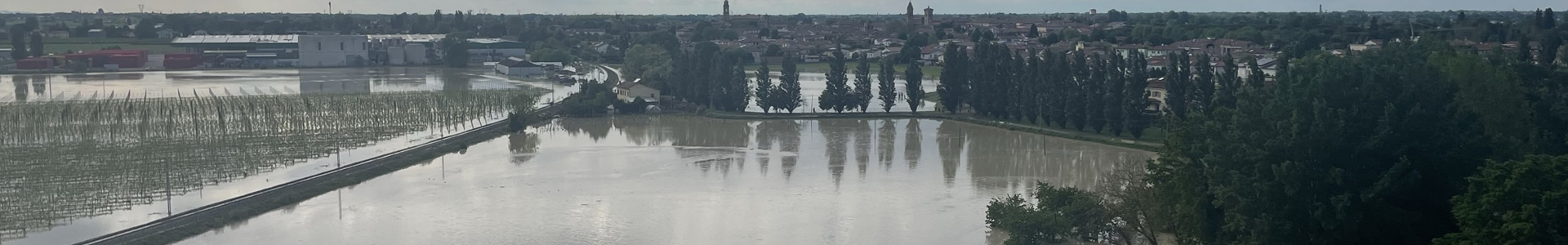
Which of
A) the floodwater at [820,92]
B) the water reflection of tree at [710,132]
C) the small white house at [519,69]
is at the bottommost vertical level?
the water reflection of tree at [710,132]

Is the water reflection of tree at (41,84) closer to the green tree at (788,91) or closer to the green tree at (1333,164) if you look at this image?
the green tree at (788,91)

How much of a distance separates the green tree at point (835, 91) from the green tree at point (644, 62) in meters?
3.03

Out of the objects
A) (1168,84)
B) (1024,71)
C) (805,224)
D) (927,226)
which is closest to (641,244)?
(805,224)

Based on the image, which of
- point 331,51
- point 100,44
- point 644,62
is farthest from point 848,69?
point 100,44

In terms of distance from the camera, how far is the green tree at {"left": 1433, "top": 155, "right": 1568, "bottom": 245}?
4809mm

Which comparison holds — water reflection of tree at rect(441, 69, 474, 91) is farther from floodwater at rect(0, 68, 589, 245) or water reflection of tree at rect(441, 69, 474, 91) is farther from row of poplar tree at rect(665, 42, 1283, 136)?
floodwater at rect(0, 68, 589, 245)

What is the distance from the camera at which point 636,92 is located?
15.7 m

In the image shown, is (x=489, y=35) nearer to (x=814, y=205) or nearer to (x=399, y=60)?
(x=399, y=60)

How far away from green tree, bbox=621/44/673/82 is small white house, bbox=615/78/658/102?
1639 mm

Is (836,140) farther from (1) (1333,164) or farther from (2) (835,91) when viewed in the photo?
(1) (1333,164)

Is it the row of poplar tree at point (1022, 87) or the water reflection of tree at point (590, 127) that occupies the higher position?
the row of poplar tree at point (1022, 87)

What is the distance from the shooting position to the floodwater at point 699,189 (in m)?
7.65

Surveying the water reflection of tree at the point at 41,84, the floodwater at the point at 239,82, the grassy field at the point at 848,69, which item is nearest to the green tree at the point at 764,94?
the floodwater at the point at 239,82

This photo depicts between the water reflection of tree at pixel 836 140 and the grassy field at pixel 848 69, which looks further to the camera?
the grassy field at pixel 848 69
